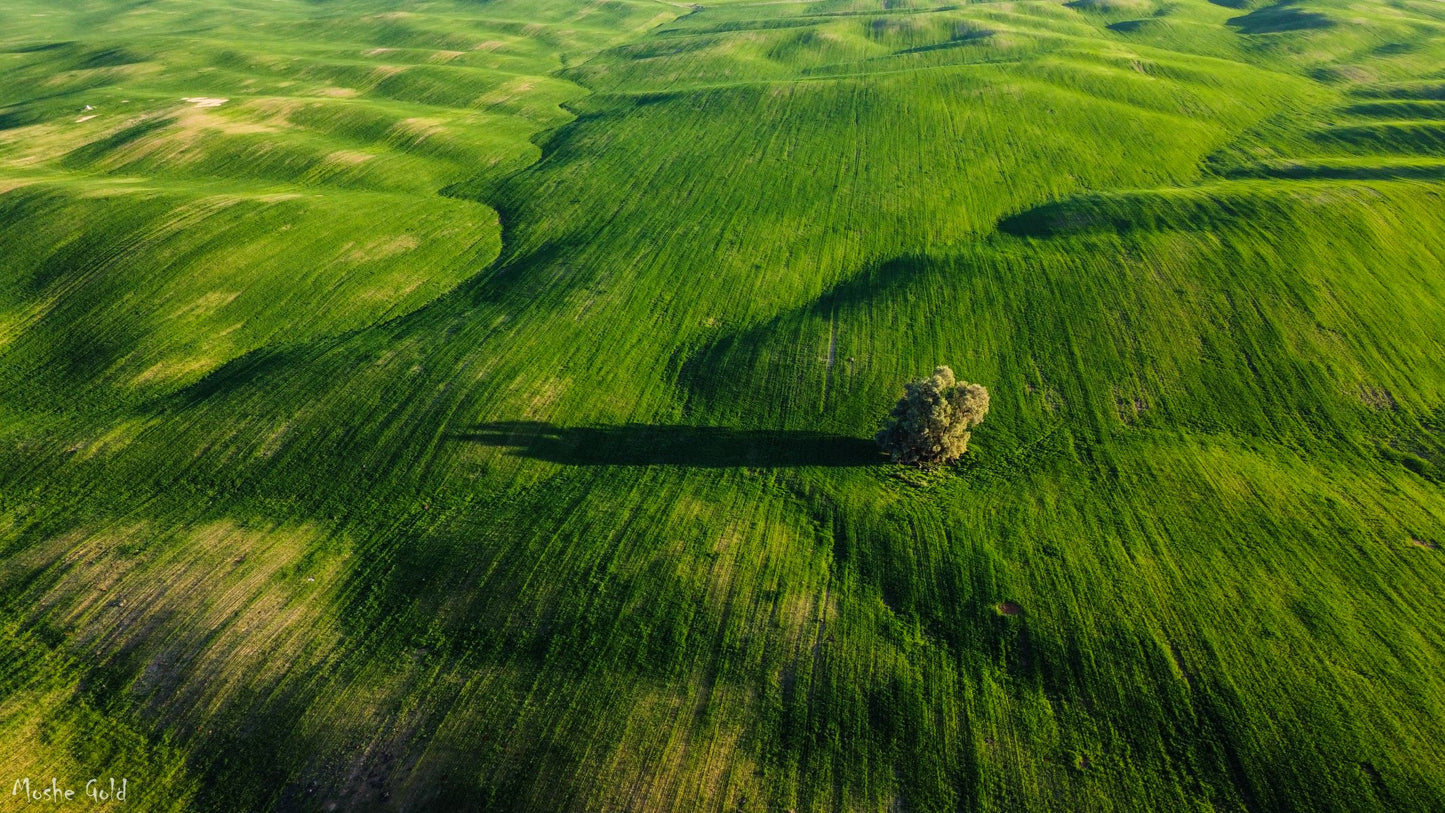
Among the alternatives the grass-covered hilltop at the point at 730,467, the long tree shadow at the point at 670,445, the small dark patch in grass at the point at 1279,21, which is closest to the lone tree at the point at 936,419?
the grass-covered hilltop at the point at 730,467

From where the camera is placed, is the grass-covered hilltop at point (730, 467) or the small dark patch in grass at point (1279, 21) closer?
the grass-covered hilltop at point (730, 467)

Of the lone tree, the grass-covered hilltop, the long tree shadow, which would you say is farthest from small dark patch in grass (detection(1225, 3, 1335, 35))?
the long tree shadow

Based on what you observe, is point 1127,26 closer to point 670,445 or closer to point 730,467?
point 730,467

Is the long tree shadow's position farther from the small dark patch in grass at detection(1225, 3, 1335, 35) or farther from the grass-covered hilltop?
the small dark patch in grass at detection(1225, 3, 1335, 35)

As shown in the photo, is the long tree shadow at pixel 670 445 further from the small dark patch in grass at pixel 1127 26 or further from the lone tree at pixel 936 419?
the small dark patch in grass at pixel 1127 26

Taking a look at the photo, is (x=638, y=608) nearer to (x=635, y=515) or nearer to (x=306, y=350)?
(x=635, y=515)

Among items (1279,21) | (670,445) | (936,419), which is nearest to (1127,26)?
(1279,21)
